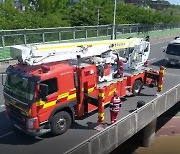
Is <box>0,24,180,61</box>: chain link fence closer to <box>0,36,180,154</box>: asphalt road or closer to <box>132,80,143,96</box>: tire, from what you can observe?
<box>0,36,180,154</box>: asphalt road

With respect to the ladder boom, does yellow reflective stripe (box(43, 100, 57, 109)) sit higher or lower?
lower

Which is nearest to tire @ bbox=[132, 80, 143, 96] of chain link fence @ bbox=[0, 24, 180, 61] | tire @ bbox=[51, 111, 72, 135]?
tire @ bbox=[51, 111, 72, 135]

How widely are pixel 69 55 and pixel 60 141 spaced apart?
10.4ft

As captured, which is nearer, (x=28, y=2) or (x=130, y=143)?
(x=130, y=143)

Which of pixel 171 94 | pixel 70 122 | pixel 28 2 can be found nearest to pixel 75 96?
pixel 70 122

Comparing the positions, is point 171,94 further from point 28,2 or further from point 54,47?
point 28,2

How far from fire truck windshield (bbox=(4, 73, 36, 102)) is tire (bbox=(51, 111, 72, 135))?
4.11 feet

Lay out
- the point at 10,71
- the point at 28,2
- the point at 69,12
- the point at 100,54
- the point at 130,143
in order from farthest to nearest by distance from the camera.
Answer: the point at 28,2, the point at 69,12, the point at 130,143, the point at 100,54, the point at 10,71

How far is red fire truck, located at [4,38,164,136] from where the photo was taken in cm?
946

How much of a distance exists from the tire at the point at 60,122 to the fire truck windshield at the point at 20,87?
125 cm

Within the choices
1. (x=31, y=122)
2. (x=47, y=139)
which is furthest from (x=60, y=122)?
(x=31, y=122)

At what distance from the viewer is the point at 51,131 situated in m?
10.1

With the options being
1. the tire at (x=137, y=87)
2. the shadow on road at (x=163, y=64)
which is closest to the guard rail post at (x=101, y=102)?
the tire at (x=137, y=87)

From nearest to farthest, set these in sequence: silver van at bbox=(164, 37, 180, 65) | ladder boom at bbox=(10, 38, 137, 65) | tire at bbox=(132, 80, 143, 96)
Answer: ladder boom at bbox=(10, 38, 137, 65) < tire at bbox=(132, 80, 143, 96) < silver van at bbox=(164, 37, 180, 65)
